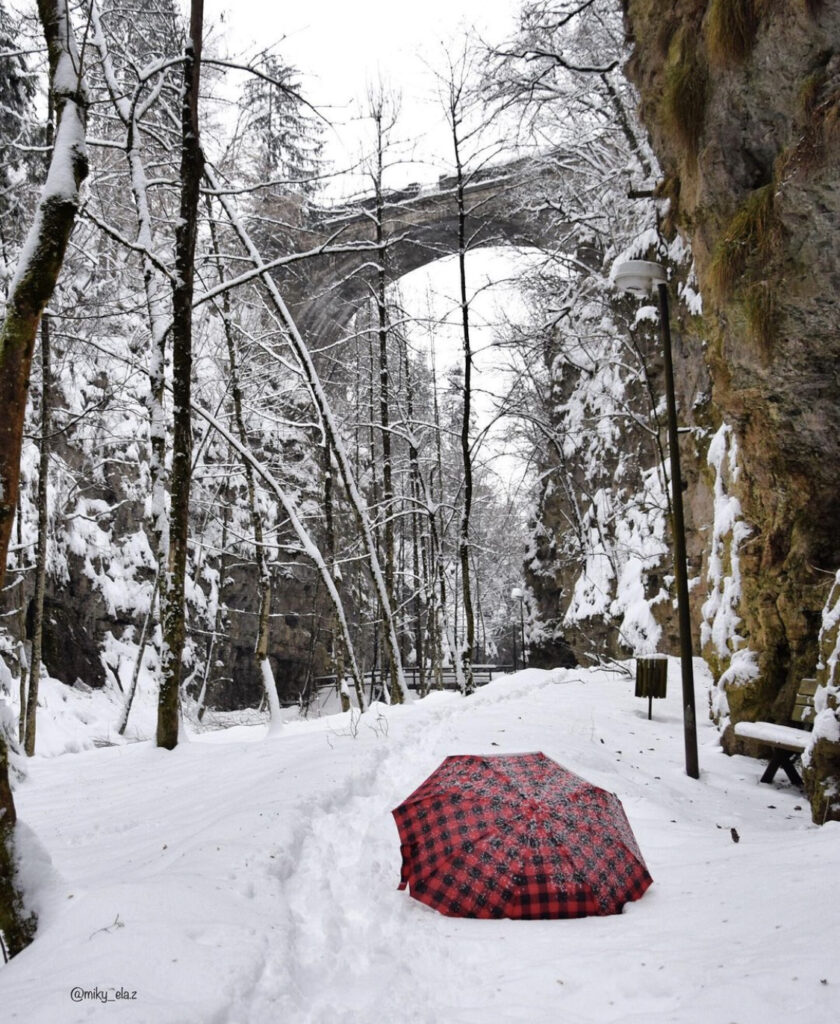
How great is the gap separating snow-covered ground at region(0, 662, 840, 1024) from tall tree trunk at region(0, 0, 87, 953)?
0.46 ft

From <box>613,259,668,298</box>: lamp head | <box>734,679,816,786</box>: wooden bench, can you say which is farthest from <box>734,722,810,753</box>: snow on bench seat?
<box>613,259,668,298</box>: lamp head

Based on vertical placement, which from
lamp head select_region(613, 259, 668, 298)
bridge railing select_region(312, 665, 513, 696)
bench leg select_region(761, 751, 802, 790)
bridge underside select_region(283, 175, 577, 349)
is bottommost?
bridge railing select_region(312, 665, 513, 696)

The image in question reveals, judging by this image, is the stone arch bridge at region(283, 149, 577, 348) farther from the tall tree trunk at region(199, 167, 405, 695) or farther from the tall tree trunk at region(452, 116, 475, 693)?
the tall tree trunk at region(199, 167, 405, 695)

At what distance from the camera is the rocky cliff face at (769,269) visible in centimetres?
626

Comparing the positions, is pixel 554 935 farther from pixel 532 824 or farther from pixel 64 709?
pixel 64 709

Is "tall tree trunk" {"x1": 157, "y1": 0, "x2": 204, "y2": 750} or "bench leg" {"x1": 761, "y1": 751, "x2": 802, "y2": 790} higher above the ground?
"tall tree trunk" {"x1": 157, "y1": 0, "x2": 204, "y2": 750}

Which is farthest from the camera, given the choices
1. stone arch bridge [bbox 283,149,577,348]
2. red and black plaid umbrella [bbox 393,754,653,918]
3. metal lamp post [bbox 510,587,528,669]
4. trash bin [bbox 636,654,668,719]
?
metal lamp post [bbox 510,587,528,669]

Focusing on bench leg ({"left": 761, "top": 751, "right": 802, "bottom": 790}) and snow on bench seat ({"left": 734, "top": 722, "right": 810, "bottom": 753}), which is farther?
bench leg ({"left": 761, "top": 751, "right": 802, "bottom": 790})

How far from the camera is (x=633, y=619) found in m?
16.8

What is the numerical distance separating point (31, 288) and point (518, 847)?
3379 mm

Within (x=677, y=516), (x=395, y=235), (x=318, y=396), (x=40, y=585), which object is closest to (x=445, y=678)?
(x=395, y=235)

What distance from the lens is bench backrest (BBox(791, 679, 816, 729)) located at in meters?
6.79

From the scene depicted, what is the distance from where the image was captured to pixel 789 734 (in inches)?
261

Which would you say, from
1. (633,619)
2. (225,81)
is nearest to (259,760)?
(225,81)
